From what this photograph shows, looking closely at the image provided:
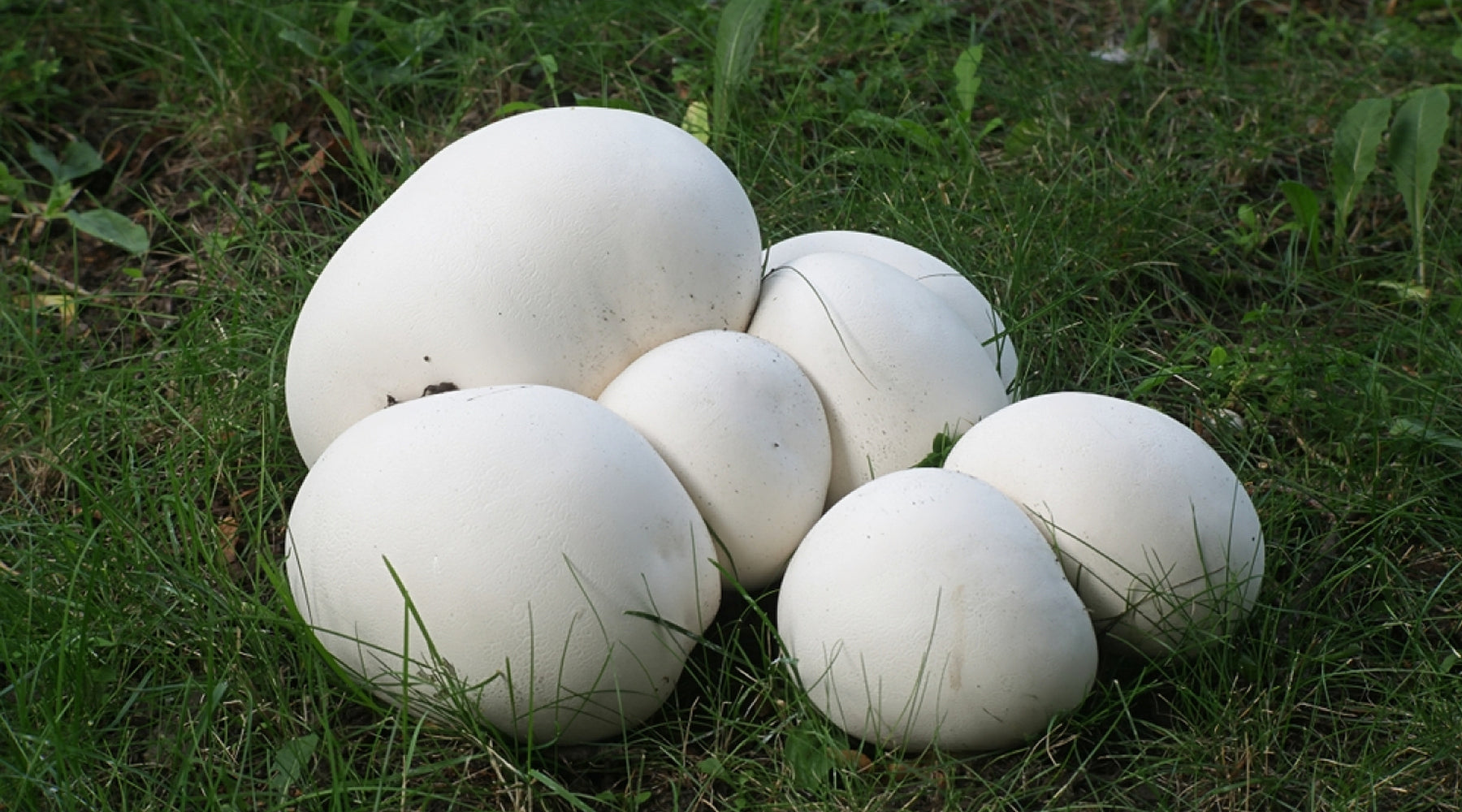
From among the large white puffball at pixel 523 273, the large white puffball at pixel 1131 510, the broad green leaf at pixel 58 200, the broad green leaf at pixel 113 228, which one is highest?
the large white puffball at pixel 523 273

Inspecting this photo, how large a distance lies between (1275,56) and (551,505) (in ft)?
10.4

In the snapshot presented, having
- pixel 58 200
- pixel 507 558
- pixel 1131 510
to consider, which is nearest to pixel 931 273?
pixel 1131 510

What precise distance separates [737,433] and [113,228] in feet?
7.44

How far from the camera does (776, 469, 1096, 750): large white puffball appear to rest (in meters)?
2.05

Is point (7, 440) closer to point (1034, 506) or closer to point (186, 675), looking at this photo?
point (186, 675)

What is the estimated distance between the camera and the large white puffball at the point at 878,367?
2.42 meters

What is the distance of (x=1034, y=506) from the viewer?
2209 mm

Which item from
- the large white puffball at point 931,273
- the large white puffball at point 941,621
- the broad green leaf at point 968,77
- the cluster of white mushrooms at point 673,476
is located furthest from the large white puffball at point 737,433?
the broad green leaf at point 968,77

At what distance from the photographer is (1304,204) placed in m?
3.51

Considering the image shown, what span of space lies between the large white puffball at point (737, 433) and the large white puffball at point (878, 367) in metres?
0.06

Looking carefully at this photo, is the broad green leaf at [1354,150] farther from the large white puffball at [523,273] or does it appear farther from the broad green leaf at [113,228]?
the broad green leaf at [113,228]

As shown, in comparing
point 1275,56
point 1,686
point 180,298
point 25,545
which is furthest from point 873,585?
point 1275,56

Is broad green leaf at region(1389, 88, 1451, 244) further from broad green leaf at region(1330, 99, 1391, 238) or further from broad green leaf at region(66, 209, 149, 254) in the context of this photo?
broad green leaf at region(66, 209, 149, 254)

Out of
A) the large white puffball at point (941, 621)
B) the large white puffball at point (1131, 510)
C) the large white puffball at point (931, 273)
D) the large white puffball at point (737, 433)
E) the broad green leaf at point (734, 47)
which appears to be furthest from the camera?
the broad green leaf at point (734, 47)
